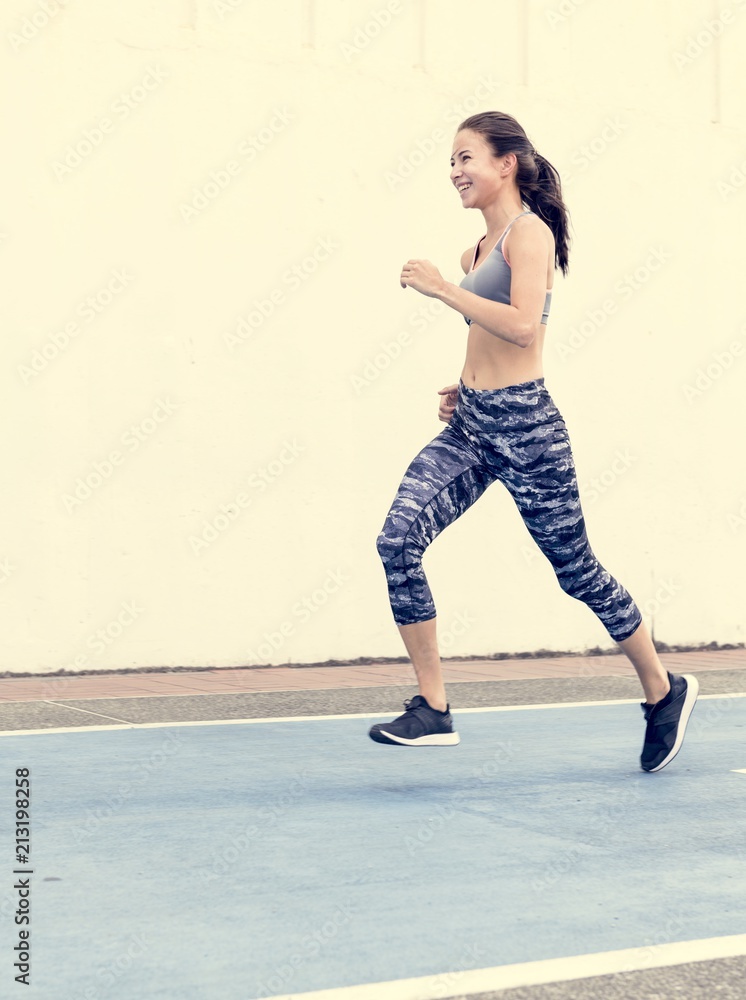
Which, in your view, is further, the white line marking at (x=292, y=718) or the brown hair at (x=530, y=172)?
the white line marking at (x=292, y=718)

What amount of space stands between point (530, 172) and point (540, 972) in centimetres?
276

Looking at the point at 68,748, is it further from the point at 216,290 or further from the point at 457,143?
the point at 216,290

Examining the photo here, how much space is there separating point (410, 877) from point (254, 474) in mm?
4916

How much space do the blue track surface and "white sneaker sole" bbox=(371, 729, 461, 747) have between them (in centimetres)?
14

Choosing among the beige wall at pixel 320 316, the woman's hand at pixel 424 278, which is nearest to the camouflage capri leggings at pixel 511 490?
the woman's hand at pixel 424 278

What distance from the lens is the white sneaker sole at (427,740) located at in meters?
4.20

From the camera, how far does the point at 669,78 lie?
379 inches

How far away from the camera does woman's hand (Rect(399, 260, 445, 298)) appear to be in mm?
4086

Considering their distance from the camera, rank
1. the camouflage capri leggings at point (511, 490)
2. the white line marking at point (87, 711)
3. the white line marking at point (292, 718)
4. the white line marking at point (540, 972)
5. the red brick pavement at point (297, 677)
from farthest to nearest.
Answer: the red brick pavement at point (297, 677)
the white line marking at point (87, 711)
the white line marking at point (292, 718)
the camouflage capri leggings at point (511, 490)
the white line marking at point (540, 972)

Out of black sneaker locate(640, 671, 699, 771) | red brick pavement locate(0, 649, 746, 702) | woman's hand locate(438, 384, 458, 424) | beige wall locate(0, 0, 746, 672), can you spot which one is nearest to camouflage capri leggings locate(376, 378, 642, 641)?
woman's hand locate(438, 384, 458, 424)

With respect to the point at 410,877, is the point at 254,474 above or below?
above

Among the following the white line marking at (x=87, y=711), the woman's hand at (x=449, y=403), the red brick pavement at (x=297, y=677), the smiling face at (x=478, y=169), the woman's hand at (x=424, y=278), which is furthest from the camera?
the red brick pavement at (x=297, y=677)

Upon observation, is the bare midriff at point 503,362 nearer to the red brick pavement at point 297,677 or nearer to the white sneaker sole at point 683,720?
the white sneaker sole at point 683,720

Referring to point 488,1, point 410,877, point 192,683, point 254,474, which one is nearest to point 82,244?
point 254,474
